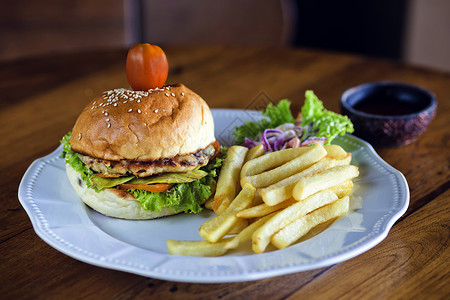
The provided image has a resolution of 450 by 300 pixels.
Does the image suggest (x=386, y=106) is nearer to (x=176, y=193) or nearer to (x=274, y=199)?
(x=274, y=199)

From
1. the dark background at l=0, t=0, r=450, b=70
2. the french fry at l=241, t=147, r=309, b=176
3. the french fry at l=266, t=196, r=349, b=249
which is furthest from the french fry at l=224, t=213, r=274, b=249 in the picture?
the dark background at l=0, t=0, r=450, b=70

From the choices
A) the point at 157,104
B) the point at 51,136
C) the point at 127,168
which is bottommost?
the point at 51,136

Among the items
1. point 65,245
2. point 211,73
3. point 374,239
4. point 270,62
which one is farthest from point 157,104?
point 270,62

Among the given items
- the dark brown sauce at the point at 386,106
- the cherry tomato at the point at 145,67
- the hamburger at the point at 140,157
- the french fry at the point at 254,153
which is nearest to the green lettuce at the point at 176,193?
the hamburger at the point at 140,157

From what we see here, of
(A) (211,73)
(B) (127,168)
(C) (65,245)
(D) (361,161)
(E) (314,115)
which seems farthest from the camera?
(A) (211,73)

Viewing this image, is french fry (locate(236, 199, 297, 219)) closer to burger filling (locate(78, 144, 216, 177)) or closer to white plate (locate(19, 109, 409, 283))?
white plate (locate(19, 109, 409, 283))

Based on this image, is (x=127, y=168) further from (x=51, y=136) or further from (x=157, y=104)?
(x=51, y=136)
